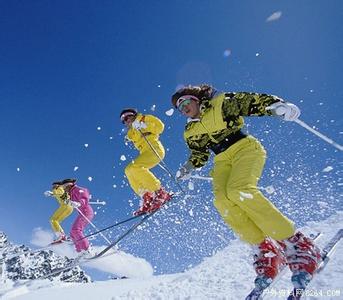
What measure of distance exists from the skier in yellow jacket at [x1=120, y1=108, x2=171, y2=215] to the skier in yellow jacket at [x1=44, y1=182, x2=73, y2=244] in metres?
4.42

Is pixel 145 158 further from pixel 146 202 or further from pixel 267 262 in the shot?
pixel 267 262

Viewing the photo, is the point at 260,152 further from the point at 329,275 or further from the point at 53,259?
the point at 53,259

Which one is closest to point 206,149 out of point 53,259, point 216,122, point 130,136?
point 216,122

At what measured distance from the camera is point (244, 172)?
4461 mm

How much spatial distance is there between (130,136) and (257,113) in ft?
18.3

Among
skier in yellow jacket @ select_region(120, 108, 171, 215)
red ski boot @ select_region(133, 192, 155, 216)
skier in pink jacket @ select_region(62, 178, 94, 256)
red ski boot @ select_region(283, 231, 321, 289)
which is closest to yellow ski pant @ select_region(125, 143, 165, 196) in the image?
skier in yellow jacket @ select_region(120, 108, 171, 215)

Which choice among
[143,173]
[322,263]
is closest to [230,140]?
[322,263]

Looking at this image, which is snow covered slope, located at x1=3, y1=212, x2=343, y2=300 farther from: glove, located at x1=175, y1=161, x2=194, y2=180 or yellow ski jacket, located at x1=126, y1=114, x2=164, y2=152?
yellow ski jacket, located at x1=126, y1=114, x2=164, y2=152

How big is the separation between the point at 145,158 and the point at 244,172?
5.32m

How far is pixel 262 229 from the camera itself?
4.07m

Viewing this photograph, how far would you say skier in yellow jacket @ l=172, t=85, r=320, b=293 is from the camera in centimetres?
394

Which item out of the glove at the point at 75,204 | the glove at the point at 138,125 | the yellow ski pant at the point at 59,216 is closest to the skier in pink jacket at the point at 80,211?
the glove at the point at 75,204

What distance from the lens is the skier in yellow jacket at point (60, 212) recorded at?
42.3 ft

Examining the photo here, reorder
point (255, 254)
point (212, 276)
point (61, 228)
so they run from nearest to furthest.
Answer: point (255, 254)
point (212, 276)
point (61, 228)
